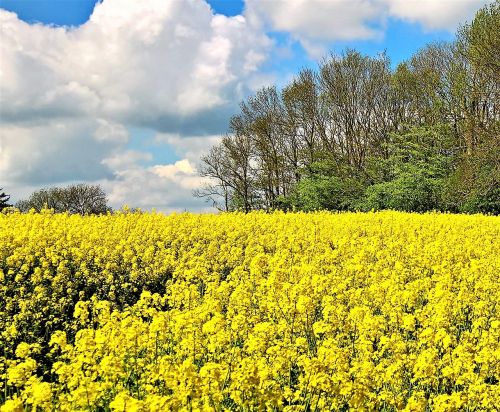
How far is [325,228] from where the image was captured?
15.5 meters

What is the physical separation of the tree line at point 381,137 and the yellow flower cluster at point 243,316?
14.2m

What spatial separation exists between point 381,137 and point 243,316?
1323 inches

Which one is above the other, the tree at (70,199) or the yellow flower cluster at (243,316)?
the tree at (70,199)

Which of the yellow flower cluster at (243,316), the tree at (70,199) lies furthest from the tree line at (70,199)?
the yellow flower cluster at (243,316)

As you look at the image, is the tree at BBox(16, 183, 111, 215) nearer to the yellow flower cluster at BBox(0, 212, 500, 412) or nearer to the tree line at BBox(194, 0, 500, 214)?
the tree line at BBox(194, 0, 500, 214)

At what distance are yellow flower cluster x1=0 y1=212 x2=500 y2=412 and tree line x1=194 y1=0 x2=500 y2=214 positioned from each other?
1425cm

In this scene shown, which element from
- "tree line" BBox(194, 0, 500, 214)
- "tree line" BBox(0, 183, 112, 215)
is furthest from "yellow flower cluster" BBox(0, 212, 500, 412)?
"tree line" BBox(0, 183, 112, 215)

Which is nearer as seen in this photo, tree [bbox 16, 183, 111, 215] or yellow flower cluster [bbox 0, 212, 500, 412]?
yellow flower cluster [bbox 0, 212, 500, 412]

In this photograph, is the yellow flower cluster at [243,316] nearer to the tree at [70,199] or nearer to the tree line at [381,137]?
the tree line at [381,137]

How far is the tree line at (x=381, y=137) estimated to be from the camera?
Result: 28.7 m

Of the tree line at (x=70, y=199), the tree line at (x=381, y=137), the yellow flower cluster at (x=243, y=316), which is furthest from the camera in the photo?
the tree line at (x=70, y=199)

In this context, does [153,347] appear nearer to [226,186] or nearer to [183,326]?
[183,326]

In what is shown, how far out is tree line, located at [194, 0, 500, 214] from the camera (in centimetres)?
2873

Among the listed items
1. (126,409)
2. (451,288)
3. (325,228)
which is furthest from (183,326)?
(325,228)
